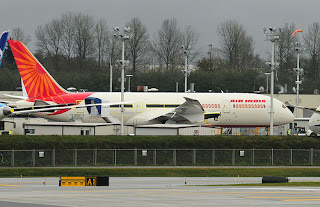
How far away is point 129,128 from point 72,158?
1614cm

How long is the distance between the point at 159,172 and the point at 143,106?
77.6 ft

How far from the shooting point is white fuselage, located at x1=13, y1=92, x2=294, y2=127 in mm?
66875

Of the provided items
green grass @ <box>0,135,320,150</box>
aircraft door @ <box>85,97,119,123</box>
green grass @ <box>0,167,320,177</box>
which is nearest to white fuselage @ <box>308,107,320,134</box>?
green grass @ <box>0,135,320,150</box>

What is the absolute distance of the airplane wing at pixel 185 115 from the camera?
65.7 metres

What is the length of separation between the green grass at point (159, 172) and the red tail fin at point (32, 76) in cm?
2330

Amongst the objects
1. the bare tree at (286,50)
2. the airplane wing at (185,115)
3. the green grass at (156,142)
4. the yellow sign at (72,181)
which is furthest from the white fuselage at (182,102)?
the bare tree at (286,50)

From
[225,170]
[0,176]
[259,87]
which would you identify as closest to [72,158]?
[0,176]

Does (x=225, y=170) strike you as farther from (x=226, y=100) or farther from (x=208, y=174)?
(x=226, y=100)

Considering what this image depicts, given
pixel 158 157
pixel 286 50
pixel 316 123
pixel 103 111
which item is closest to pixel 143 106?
pixel 103 111

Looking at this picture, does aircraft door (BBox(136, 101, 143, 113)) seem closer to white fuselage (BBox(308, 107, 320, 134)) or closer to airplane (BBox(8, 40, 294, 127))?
airplane (BBox(8, 40, 294, 127))

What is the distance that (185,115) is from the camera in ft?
219

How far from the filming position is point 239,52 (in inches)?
5856

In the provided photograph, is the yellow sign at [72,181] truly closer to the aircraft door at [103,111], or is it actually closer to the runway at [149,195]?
the runway at [149,195]

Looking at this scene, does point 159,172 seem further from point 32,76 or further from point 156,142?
point 32,76
